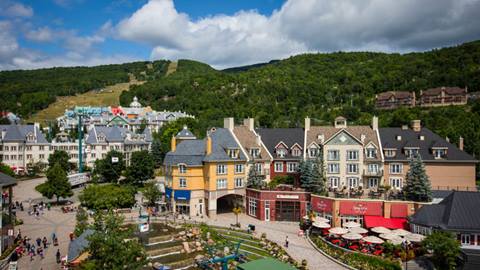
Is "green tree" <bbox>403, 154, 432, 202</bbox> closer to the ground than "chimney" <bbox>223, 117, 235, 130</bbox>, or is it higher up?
closer to the ground

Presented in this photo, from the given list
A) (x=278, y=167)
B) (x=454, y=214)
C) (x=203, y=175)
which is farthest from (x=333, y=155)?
(x=454, y=214)

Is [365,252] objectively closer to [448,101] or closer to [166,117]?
[448,101]

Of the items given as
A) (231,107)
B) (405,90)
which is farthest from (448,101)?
(231,107)

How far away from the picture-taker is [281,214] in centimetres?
4381

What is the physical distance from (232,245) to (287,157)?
18790 mm

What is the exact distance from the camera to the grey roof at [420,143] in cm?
4525

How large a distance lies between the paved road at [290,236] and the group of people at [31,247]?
15.5 m

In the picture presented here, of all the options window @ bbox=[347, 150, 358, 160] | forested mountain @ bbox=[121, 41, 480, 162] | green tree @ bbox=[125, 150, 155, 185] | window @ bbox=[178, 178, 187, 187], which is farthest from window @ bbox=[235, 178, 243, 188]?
forested mountain @ bbox=[121, 41, 480, 162]

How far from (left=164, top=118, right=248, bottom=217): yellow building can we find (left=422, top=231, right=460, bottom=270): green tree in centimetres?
2264

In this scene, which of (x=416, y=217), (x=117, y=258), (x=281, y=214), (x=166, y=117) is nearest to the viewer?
(x=117, y=258)

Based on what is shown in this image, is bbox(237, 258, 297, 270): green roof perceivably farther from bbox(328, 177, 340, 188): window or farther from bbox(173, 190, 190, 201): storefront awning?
bbox(328, 177, 340, 188): window

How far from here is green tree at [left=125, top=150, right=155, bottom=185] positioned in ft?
205

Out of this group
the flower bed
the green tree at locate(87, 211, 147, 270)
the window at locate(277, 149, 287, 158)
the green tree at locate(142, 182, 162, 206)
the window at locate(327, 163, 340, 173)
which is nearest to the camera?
the green tree at locate(87, 211, 147, 270)

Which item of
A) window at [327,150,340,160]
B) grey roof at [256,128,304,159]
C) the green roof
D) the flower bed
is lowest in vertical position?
the flower bed
